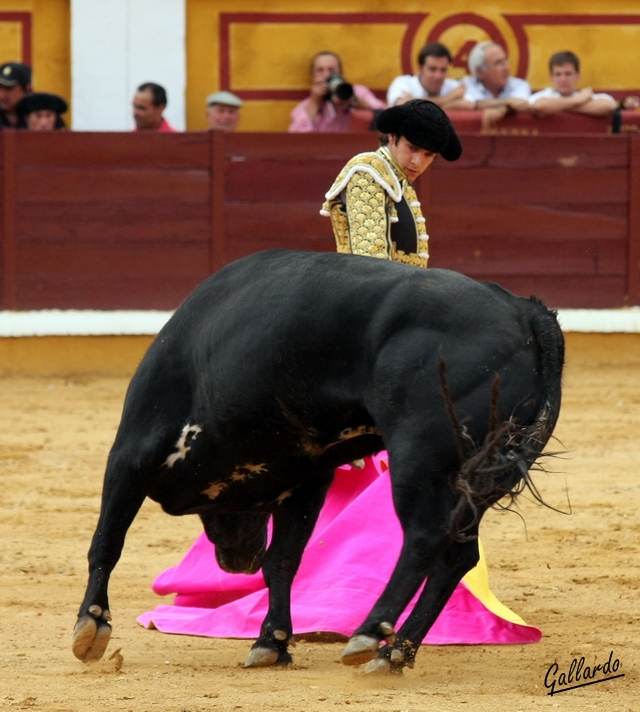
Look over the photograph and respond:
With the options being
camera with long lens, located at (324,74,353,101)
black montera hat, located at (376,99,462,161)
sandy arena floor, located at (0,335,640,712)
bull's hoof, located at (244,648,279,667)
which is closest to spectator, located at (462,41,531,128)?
camera with long lens, located at (324,74,353,101)

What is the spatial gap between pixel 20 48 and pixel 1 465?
13.2 ft

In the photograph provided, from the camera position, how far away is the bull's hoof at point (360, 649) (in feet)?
9.11

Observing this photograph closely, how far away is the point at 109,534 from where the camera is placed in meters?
3.29

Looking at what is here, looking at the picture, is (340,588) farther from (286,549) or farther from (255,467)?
(255,467)

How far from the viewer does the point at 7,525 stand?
4.75 metres

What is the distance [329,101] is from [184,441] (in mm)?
5559

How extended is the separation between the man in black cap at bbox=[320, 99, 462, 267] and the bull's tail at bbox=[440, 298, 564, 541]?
63cm

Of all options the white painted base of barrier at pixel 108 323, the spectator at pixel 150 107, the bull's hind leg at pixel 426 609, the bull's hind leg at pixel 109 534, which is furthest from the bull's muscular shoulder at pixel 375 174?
the spectator at pixel 150 107

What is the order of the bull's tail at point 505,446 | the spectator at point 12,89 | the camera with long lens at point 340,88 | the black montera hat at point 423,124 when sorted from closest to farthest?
1. the bull's tail at point 505,446
2. the black montera hat at point 423,124
3. the spectator at point 12,89
4. the camera with long lens at point 340,88

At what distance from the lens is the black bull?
2.78 m

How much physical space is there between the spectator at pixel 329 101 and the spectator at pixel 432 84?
0.23 metres

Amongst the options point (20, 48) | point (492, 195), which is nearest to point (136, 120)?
point (20, 48)

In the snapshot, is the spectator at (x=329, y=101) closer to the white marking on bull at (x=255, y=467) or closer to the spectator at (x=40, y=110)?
the spectator at (x=40, y=110)

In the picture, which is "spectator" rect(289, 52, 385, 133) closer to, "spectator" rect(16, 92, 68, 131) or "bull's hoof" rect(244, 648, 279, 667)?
"spectator" rect(16, 92, 68, 131)
